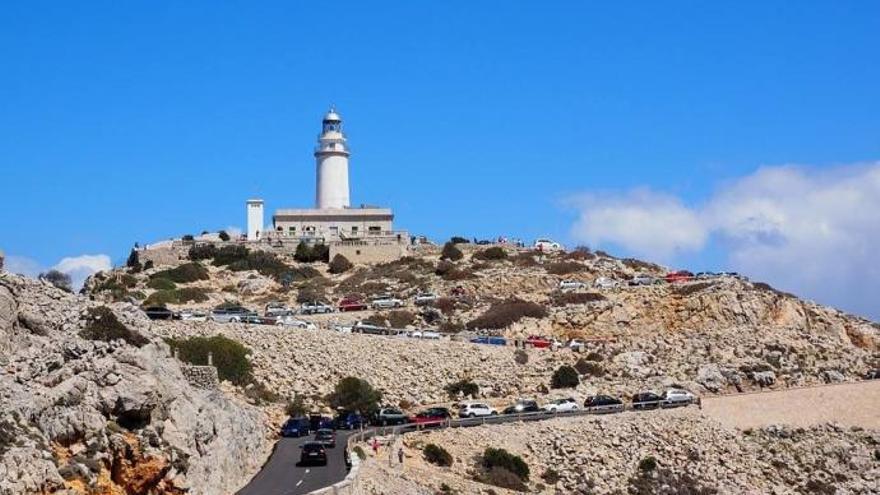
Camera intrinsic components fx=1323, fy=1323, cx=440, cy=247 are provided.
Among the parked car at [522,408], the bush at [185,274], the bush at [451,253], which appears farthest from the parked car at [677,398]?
the bush at [185,274]

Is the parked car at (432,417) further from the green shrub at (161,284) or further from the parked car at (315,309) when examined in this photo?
the green shrub at (161,284)

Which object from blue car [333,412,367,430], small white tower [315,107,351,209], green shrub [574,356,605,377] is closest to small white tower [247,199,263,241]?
small white tower [315,107,351,209]

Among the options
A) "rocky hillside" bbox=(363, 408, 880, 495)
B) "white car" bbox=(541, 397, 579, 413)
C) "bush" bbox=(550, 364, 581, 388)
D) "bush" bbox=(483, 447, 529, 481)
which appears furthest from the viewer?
"bush" bbox=(550, 364, 581, 388)

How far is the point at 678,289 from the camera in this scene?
70875 millimetres

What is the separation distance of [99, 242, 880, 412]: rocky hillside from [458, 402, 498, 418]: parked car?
340 cm

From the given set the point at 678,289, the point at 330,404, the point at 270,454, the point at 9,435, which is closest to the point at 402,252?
the point at 678,289

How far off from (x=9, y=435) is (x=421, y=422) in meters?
24.1

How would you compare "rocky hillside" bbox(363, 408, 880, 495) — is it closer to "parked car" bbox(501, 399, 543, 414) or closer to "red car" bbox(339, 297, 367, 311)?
"parked car" bbox(501, 399, 543, 414)

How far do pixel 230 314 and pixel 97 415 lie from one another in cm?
3597

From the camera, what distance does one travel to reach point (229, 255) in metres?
83.2

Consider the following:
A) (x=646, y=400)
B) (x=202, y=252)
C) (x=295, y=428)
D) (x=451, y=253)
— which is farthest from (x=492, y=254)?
(x=295, y=428)

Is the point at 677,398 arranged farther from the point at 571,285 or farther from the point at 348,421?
the point at 571,285

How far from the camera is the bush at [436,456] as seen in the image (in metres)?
40.3

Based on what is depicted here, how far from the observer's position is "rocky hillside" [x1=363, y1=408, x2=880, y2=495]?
1677 inches
